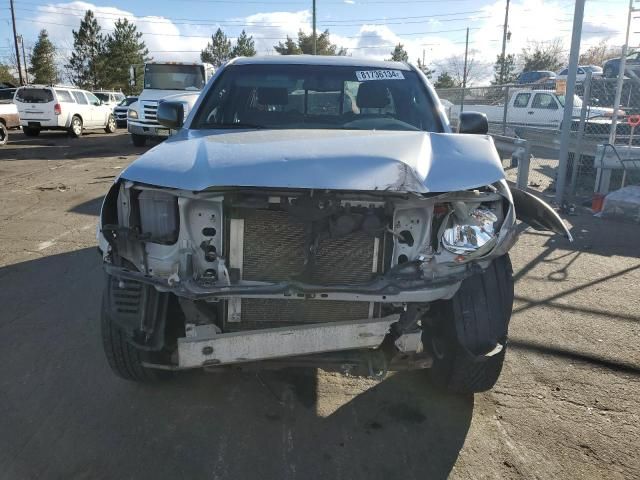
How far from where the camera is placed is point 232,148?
2.88m

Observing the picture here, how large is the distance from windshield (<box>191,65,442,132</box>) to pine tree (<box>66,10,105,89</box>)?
53.9 meters

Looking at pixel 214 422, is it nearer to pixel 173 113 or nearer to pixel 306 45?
pixel 173 113

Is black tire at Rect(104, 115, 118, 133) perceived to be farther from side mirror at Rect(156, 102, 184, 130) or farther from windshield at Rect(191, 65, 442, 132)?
windshield at Rect(191, 65, 442, 132)

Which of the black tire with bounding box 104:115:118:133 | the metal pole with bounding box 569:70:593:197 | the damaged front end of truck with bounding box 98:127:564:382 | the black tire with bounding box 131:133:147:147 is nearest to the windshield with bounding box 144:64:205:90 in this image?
the black tire with bounding box 131:133:147:147

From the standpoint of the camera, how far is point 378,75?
168 inches

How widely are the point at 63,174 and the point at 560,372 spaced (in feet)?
37.7

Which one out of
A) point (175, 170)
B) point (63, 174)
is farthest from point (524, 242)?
point (63, 174)

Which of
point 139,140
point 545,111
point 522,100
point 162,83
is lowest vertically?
point 139,140

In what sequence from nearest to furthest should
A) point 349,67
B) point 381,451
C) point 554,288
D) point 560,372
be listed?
point 381,451 → point 560,372 → point 349,67 → point 554,288

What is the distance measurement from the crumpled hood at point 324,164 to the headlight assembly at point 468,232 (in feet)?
0.67

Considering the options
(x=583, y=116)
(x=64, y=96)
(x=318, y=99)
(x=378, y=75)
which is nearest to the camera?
(x=318, y=99)

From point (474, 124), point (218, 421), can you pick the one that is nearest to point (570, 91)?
point (474, 124)

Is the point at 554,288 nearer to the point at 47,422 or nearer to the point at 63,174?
the point at 47,422

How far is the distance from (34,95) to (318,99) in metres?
19.8
